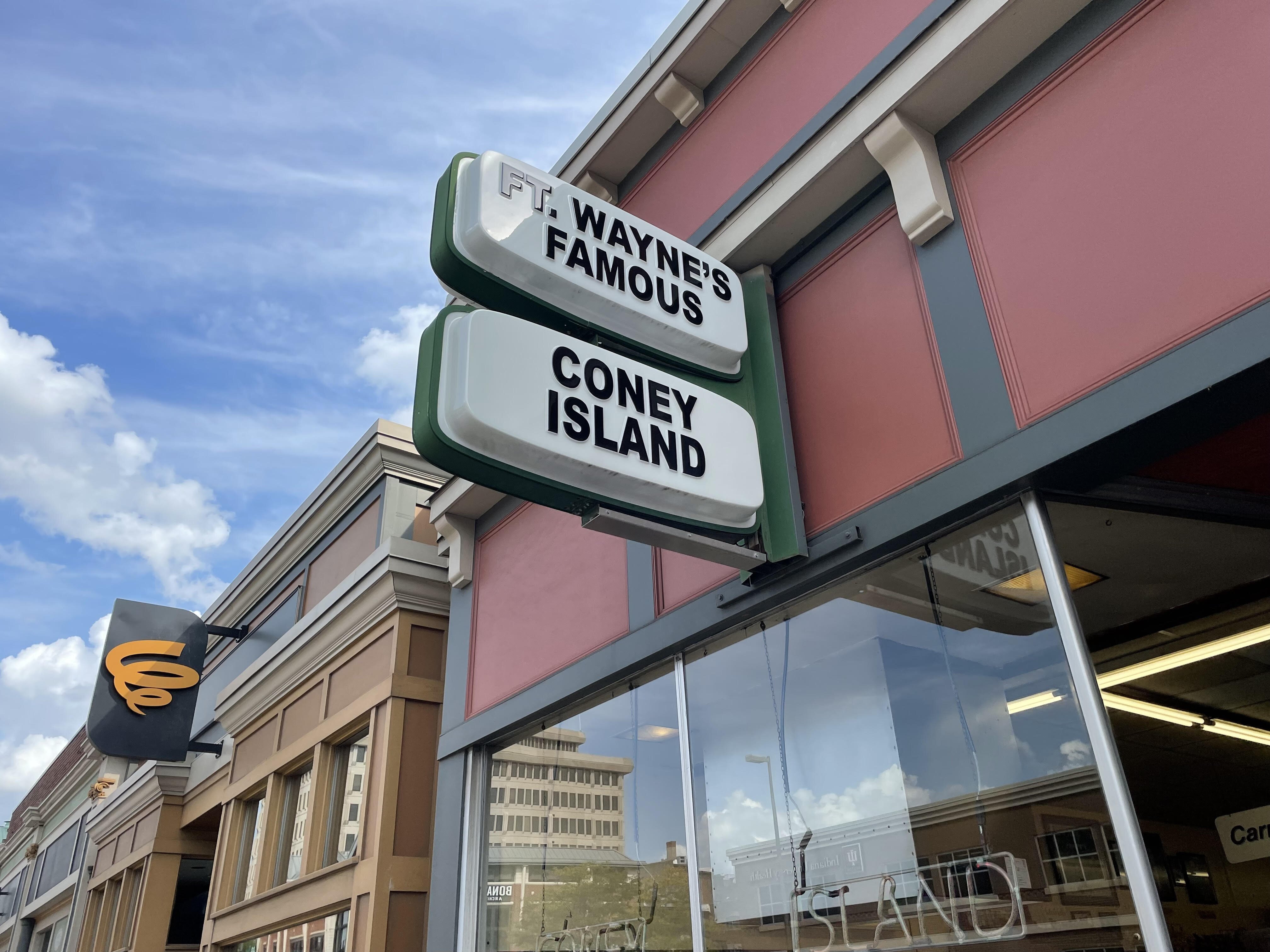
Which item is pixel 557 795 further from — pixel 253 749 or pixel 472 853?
pixel 253 749

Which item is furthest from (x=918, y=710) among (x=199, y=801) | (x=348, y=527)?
(x=199, y=801)

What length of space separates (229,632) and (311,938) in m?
5.63

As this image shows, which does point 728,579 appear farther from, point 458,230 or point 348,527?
point 348,527

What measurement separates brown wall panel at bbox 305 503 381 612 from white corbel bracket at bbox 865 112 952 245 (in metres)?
6.43

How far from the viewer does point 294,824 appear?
30.4ft

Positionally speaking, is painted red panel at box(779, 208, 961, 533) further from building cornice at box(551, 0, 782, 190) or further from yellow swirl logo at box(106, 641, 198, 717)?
yellow swirl logo at box(106, 641, 198, 717)

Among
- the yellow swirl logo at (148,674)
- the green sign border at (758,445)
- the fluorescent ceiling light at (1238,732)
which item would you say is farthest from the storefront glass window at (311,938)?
the fluorescent ceiling light at (1238,732)

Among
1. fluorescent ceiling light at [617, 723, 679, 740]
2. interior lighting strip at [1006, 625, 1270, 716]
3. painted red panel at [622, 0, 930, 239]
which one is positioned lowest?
fluorescent ceiling light at [617, 723, 679, 740]

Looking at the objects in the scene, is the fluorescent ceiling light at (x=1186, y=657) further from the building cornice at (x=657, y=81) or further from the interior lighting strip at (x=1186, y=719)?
the building cornice at (x=657, y=81)

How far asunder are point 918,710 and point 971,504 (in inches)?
36.0

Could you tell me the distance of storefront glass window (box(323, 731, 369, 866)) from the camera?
7.96 meters

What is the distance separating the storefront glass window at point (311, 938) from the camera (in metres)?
7.48

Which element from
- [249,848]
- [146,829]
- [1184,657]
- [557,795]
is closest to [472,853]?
[557,795]

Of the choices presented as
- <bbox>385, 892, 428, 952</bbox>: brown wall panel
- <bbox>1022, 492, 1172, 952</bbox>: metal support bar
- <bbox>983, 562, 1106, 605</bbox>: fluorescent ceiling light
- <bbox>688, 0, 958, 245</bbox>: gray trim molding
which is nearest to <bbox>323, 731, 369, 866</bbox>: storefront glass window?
<bbox>385, 892, 428, 952</bbox>: brown wall panel
